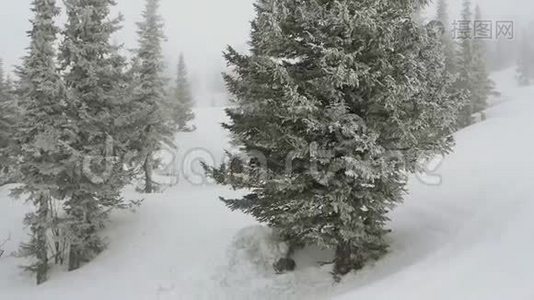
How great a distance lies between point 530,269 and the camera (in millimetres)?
9750

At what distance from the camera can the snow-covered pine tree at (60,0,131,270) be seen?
19516 millimetres

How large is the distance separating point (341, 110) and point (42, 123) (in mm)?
12320

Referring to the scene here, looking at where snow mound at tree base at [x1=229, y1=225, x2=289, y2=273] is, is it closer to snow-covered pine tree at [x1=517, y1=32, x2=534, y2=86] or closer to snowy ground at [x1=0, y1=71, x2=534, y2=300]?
snowy ground at [x1=0, y1=71, x2=534, y2=300]

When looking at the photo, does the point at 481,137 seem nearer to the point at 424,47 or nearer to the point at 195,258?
the point at 424,47

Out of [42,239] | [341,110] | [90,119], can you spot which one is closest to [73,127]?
[90,119]

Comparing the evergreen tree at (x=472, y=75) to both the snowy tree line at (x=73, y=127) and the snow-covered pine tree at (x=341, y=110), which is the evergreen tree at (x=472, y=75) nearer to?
the snowy tree line at (x=73, y=127)

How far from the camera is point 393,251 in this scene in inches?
538

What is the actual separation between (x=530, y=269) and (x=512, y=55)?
11008 cm

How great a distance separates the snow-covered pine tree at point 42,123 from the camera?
1873cm

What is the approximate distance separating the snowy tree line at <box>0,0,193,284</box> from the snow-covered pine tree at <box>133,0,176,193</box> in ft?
3.34

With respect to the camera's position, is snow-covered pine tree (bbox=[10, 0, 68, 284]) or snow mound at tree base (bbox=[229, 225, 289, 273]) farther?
snow-covered pine tree (bbox=[10, 0, 68, 284])

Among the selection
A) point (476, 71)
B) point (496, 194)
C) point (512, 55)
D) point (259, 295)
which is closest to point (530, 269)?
point (496, 194)

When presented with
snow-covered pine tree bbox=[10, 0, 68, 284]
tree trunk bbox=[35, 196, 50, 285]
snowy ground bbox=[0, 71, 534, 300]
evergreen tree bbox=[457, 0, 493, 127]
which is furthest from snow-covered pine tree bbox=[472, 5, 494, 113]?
tree trunk bbox=[35, 196, 50, 285]

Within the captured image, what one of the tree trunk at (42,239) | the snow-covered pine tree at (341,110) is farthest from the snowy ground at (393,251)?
the snow-covered pine tree at (341,110)
